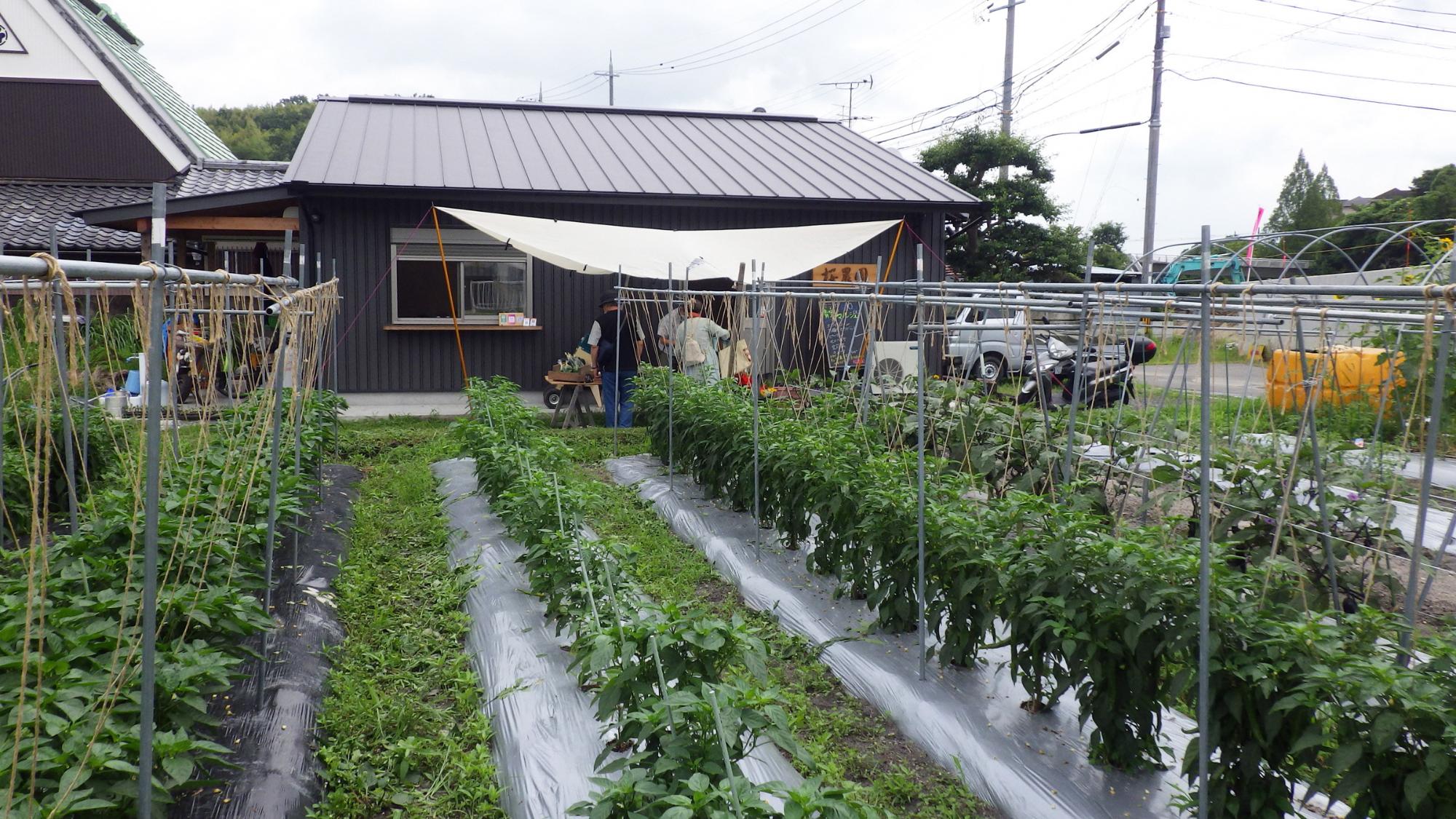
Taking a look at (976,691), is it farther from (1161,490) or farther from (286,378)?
(286,378)

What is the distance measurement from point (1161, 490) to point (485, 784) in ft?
10.2

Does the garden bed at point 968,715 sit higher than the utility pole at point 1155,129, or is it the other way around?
the utility pole at point 1155,129

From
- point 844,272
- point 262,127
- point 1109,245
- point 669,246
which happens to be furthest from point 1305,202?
point 262,127

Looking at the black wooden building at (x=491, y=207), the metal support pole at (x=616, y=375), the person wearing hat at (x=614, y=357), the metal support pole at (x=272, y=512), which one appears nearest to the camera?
the metal support pole at (x=272, y=512)

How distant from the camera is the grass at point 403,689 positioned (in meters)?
3.38

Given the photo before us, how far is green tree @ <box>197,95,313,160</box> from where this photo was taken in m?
37.8

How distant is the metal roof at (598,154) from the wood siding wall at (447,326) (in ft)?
1.12

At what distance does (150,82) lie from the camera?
1941cm

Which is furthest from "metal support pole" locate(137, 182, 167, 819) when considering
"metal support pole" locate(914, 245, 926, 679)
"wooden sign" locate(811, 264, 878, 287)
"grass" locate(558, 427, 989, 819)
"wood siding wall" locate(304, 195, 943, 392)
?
"wooden sign" locate(811, 264, 878, 287)

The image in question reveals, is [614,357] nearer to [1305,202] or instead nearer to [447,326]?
[447,326]

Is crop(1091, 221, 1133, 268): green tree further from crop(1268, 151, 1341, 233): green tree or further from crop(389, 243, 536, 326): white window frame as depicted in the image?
crop(389, 243, 536, 326): white window frame

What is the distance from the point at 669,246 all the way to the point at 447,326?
10.7 ft

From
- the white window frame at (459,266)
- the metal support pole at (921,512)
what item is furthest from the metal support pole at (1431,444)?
the white window frame at (459,266)

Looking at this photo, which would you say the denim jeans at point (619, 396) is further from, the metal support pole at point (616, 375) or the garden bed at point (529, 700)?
the garden bed at point (529, 700)
